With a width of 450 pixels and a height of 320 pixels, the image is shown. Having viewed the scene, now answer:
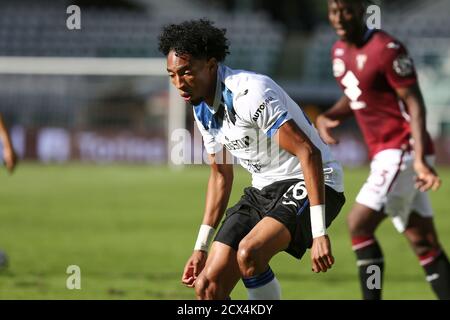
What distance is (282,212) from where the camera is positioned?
487 cm

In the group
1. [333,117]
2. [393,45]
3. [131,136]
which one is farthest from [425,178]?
[131,136]

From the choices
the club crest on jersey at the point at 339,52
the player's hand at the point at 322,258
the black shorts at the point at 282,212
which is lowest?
the player's hand at the point at 322,258

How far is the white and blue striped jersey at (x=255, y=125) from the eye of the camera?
4723 millimetres

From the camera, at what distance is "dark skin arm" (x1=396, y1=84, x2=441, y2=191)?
5742mm

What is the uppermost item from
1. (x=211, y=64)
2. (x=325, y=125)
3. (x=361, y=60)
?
(x=361, y=60)

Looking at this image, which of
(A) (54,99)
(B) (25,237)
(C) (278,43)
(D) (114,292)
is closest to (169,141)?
(A) (54,99)

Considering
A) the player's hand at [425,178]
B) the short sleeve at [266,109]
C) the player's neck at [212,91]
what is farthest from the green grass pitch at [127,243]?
the short sleeve at [266,109]

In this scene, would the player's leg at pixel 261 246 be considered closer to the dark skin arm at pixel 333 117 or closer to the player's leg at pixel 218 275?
the player's leg at pixel 218 275

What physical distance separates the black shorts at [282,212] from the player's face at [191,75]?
696 mm

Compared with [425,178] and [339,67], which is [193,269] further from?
[339,67]

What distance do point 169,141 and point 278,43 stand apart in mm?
10633

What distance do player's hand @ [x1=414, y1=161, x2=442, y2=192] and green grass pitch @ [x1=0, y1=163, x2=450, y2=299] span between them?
1738mm

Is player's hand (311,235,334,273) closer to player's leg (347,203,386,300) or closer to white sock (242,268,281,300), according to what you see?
white sock (242,268,281,300)

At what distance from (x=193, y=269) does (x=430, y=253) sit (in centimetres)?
214
